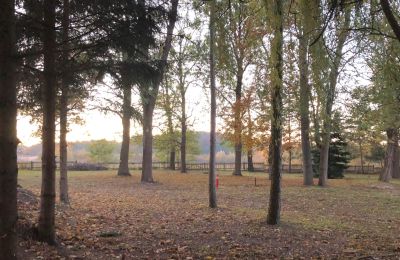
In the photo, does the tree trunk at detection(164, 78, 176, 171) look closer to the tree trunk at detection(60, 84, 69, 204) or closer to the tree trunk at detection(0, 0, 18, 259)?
the tree trunk at detection(60, 84, 69, 204)

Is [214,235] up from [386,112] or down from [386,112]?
down

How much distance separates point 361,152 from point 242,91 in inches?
831

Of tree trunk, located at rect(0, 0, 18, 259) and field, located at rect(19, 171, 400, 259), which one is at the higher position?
tree trunk, located at rect(0, 0, 18, 259)

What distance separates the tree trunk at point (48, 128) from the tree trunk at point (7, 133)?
5.37ft

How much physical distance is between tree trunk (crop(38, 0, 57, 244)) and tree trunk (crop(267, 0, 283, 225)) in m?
3.46

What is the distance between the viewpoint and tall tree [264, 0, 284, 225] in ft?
22.0

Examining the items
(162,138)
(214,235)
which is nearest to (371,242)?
(214,235)

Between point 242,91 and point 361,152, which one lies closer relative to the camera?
point 242,91

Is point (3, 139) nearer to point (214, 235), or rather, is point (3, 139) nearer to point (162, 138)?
point (214, 235)

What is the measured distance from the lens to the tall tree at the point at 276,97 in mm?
6718

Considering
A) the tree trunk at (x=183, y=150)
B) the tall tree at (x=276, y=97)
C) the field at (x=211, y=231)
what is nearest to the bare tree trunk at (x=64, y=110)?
the field at (x=211, y=231)

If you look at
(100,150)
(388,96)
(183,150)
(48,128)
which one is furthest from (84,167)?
(48,128)

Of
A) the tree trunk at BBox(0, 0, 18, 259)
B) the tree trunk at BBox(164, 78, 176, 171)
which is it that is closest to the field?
the tree trunk at BBox(0, 0, 18, 259)

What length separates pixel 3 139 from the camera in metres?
4.50
